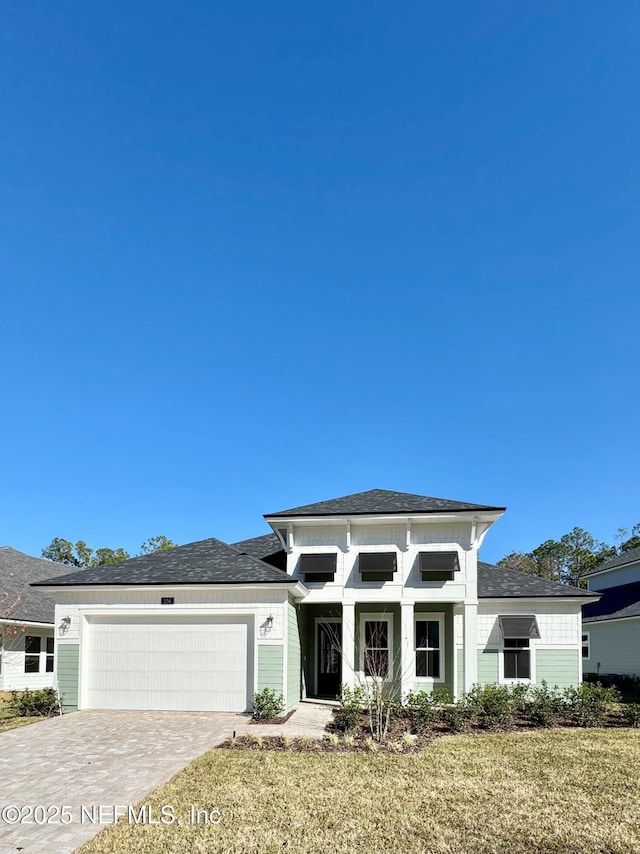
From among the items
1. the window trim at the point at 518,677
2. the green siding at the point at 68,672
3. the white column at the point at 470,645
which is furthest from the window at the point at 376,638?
the green siding at the point at 68,672

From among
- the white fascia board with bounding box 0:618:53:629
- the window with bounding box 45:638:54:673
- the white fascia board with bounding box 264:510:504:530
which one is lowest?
the window with bounding box 45:638:54:673

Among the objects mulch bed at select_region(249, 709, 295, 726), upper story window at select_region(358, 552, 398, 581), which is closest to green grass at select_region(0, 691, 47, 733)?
mulch bed at select_region(249, 709, 295, 726)

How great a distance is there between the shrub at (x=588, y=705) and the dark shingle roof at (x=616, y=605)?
884 cm

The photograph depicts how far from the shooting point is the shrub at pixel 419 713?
39.7 feet

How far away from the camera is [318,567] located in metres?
16.1

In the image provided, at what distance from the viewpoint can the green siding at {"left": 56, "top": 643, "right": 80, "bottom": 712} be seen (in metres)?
14.2

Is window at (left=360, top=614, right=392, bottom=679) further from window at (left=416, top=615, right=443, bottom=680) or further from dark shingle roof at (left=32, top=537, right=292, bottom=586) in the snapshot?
dark shingle roof at (left=32, top=537, right=292, bottom=586)

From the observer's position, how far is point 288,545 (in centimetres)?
1659

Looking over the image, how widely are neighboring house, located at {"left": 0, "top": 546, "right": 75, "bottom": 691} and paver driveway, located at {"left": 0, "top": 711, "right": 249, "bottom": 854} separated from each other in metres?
7.28

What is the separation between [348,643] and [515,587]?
210 inches

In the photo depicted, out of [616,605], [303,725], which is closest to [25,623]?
[303,725]

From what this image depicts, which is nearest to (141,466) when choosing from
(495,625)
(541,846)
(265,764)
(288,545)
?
(288,545)

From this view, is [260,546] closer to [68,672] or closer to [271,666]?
[271,666]

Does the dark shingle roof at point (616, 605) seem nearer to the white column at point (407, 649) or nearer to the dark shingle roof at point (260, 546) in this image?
the white column at point (407, 649)
